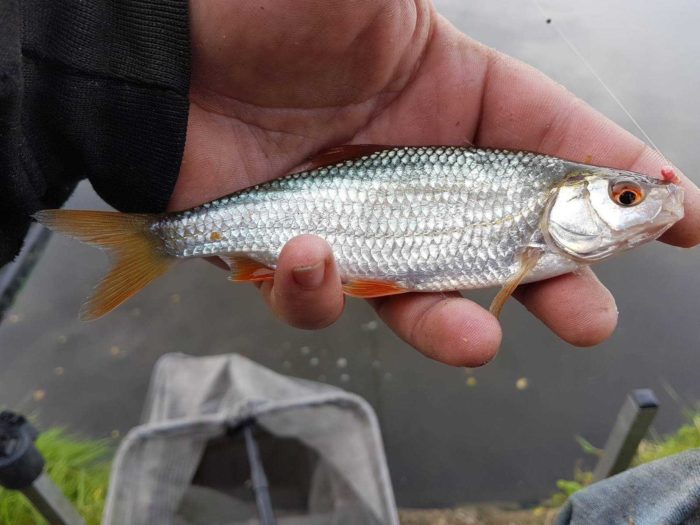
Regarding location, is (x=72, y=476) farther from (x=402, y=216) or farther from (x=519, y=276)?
(x=519, y=276)

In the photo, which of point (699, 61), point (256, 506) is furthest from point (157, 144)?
point (699, 61)

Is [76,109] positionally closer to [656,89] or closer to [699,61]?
[656,89]

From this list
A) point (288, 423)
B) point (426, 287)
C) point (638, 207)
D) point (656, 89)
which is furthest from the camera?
point (656, 89)

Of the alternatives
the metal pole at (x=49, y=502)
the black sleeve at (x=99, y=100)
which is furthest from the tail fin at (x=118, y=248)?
the metal pole at (x=49, y=502)

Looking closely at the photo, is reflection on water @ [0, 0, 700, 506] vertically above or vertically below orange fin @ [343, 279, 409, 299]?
below

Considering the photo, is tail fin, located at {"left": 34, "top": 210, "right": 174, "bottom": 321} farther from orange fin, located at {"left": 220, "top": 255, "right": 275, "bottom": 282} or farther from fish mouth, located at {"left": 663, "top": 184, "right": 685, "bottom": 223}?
fish mouth, located at {"left": 663, "top": 184, "right": 685, "bottom": 223}

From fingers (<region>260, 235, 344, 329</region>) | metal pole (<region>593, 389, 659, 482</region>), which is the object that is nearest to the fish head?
fingers (<region>260, 235, 344, 329</region>)

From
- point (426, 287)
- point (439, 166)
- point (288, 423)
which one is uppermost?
point (439, 166)
